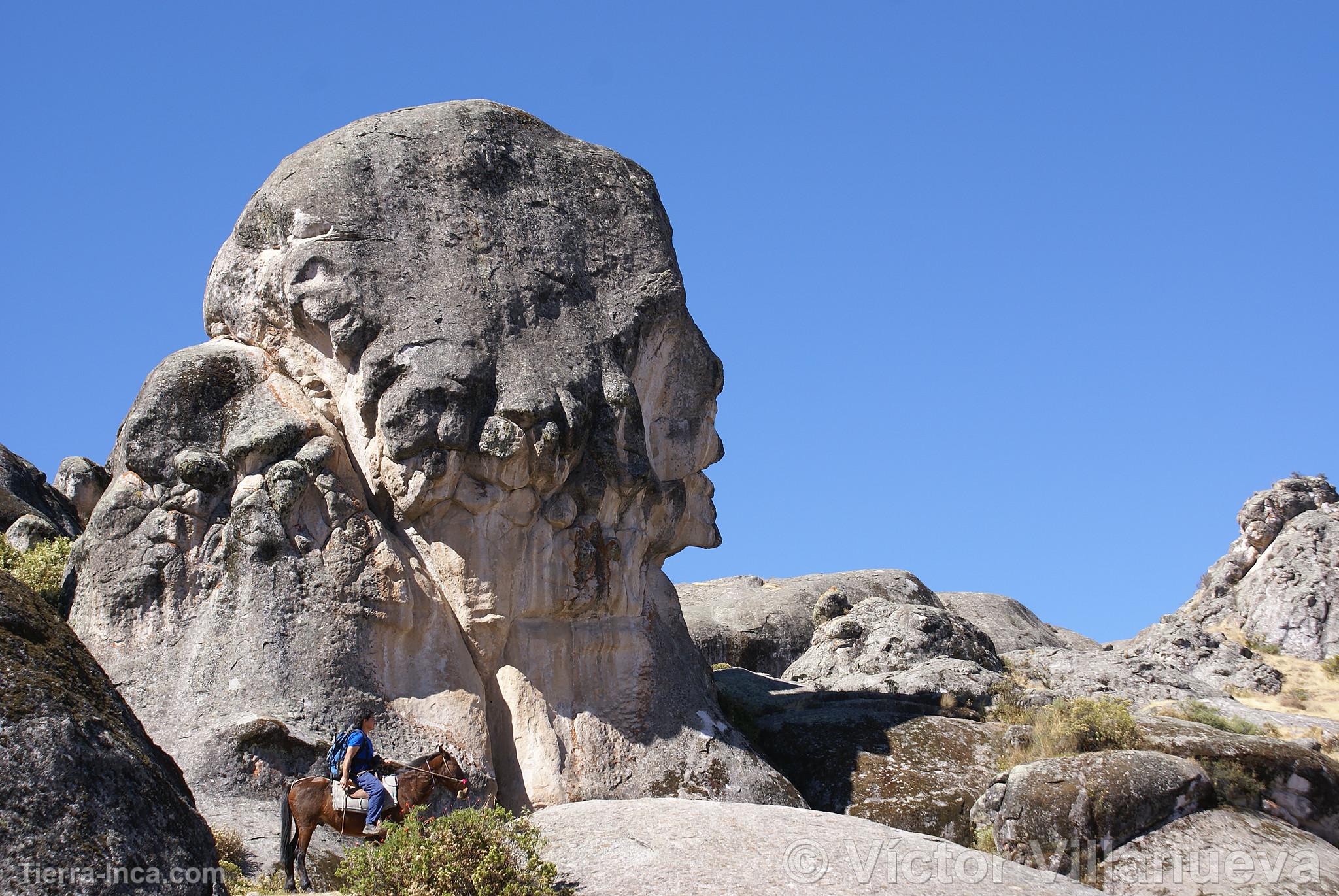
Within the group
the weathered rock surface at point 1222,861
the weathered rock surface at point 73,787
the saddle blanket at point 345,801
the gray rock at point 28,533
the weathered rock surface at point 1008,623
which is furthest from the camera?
the weathered rock surface at point 1008,623

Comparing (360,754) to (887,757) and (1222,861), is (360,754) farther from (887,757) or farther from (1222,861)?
(1222,861)

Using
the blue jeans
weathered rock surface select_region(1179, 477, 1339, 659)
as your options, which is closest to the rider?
the blue jeans

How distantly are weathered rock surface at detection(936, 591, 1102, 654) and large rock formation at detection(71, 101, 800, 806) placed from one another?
55.7ft

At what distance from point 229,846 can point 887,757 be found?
29.0 ft

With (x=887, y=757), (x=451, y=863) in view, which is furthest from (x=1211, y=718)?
(x=451, y=863)

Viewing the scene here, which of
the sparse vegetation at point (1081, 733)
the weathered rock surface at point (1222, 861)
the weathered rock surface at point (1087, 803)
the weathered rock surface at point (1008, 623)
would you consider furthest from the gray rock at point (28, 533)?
the weathered rock surface at point (1008, 623)

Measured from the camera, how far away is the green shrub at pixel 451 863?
11.3 m

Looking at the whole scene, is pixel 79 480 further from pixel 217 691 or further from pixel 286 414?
pixel 217 691

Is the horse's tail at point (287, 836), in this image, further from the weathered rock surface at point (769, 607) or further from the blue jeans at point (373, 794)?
the weathered rock surface at point (769, 607)

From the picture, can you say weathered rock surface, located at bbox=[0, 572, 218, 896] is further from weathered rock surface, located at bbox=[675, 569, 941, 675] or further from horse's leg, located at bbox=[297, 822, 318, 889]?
weathered rock surface, located at bbox=[675, 569, 941, 675]

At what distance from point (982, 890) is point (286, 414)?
9.88m

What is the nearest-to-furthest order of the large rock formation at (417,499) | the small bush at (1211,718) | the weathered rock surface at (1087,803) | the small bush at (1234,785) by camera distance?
the weathered rock surface at (1087,803) < the small bush at (1234,785) < the large rock formation at (417,499) < the small bush at (1211,718)

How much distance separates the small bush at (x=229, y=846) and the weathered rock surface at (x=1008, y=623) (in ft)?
76.6

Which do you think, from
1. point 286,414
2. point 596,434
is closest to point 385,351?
point 286,414
